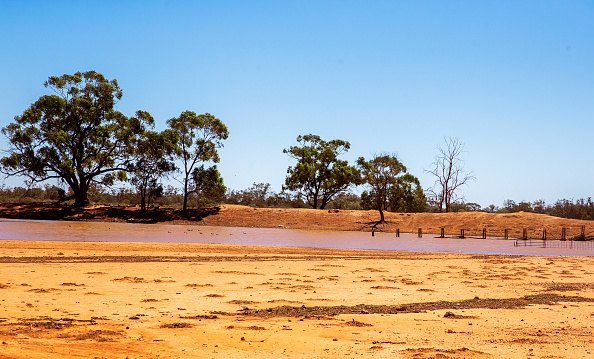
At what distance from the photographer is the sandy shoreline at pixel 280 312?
7.46 metres

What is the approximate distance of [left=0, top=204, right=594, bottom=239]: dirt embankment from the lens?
198 feet

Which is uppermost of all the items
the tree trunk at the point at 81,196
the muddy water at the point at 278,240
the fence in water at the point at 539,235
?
the tree trunk at the point at 81,196

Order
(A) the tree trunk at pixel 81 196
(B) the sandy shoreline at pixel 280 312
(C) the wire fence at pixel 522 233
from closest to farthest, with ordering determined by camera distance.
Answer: (B) the sandy shoreline at pixel 280 312 → (C) the wire fence at pixel 522 233 → (A) the tree trunk at pixel 81 196

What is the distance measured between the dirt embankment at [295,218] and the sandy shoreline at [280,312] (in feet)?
142

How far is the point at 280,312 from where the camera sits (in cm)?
1041

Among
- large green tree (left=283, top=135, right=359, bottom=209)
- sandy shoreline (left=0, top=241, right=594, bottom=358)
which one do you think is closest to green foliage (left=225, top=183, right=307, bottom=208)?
large green tree (left=283, top=135, right=359, bottom=209)

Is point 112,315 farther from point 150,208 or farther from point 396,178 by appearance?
point 396,178

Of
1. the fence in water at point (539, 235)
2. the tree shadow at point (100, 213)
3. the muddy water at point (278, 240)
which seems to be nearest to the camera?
the muddy water at point (278, 240)

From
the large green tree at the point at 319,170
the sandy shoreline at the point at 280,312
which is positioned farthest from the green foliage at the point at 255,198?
the sandy shoreline at the point at 280,312

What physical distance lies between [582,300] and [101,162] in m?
65.3

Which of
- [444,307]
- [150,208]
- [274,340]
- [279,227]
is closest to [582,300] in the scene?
[444,307]

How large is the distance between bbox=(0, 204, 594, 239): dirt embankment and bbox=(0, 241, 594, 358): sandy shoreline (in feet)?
142

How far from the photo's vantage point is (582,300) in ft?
41.5

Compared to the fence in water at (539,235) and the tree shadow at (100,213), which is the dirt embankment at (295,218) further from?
the fence in water at (539,235)
